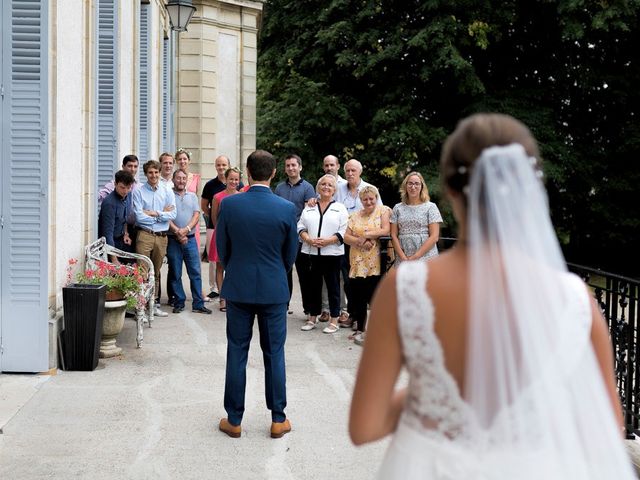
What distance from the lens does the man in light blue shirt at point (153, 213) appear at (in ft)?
36.4

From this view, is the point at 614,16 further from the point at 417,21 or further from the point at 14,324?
the point at 14,324

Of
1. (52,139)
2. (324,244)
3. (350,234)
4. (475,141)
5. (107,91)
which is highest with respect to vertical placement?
(107,91)

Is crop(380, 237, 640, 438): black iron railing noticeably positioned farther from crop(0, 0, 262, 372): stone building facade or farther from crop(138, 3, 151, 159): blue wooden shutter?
crop(138, 3, 151, 159): blue wooden shutter

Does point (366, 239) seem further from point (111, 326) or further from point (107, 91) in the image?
point (107, 91)

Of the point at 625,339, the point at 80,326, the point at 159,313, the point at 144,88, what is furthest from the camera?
the point at 144,88

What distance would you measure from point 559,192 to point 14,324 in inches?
670

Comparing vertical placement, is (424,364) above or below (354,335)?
above

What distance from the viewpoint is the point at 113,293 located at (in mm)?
8828

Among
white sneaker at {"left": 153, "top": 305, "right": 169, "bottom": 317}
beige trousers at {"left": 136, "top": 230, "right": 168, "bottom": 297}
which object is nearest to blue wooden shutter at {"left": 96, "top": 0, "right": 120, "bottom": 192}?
beige trousers at {"left": 136, "top": 230, "right": 168, "bottom": 297}

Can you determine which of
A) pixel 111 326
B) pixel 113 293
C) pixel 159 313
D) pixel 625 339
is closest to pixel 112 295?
pixel 113 293

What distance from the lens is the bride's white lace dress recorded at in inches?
96.0

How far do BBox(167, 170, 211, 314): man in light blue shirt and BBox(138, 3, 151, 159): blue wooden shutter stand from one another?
13.2 ft

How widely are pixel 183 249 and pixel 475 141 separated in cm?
964

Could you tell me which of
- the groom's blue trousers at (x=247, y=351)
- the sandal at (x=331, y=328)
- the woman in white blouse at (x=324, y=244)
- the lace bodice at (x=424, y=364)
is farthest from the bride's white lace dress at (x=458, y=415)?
the sandal at (x=331, y=328)
